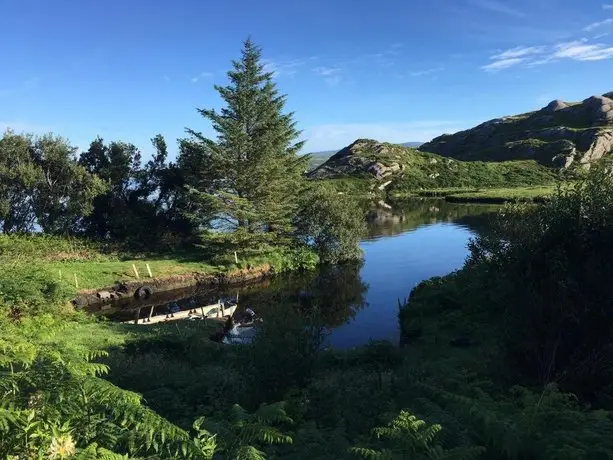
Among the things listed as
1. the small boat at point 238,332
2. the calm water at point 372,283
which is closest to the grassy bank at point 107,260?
the calm water at point 372,283

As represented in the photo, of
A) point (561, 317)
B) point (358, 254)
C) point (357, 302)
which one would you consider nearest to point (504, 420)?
point (561, 317)

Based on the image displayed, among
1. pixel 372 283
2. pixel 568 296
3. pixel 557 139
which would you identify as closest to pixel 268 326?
pixel 568 296

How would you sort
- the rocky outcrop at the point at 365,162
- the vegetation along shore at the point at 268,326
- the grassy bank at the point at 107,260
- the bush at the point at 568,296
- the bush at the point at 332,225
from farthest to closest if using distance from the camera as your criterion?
the rocky outcrop at the point at 365,162, the bush at the point at 332,225, the grassy bank at the point at 107,260, the bush at the point at 568,296, the vegetation along shore at the point at 268,326

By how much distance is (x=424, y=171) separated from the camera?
146 meters

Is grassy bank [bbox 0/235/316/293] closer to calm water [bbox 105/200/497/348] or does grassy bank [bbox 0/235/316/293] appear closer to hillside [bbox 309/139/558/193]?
calm water [bbox 105/200/497/348]

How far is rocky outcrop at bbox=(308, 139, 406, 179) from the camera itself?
14277cm

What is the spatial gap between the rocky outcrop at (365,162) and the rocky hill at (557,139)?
131 feet

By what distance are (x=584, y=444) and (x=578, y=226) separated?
8.25 metres

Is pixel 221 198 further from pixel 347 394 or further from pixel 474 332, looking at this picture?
pixel 347 394

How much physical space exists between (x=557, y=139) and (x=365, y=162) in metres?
67.8

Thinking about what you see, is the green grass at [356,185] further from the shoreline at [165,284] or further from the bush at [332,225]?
the shoreline at [165,284]

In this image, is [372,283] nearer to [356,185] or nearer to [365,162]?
[356,185]

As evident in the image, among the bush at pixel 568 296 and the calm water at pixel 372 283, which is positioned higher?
the bush at pixel 568 296

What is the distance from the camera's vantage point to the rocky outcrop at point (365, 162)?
142775 millimetres
